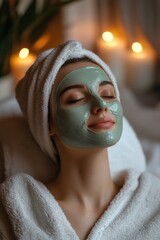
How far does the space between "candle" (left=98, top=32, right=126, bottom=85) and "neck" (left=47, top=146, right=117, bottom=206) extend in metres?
1.17

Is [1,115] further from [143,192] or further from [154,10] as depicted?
[154,10]

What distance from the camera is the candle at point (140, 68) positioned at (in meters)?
2.09

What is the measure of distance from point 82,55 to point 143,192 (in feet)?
1.16

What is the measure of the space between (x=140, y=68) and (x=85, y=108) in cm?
121

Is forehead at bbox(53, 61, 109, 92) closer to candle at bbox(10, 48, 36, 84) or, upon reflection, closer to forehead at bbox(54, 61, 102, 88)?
forehead at bbox(54, 61, 102, 88)

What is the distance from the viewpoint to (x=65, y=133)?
96 cm

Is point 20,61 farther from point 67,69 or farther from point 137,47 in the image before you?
point 67,69

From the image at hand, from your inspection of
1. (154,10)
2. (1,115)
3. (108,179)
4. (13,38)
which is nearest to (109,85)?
(108,179)

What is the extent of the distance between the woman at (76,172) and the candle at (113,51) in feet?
3.51

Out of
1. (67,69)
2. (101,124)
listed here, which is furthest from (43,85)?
(101,124)

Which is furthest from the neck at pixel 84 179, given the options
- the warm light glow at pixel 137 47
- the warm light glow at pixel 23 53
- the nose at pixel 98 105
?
the warm light glow at pixel 137 47

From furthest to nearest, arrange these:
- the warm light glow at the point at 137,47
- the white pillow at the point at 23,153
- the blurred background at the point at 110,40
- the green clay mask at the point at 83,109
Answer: the warm light glow at the point at 137,47
the blurred background at the point at 110,40
the white pillow at the point at 23,153
the green clay mask at the point at 83,109

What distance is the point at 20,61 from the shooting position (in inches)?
73.5

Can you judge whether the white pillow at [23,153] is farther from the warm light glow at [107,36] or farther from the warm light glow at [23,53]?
the warm light glow at [107,36]
